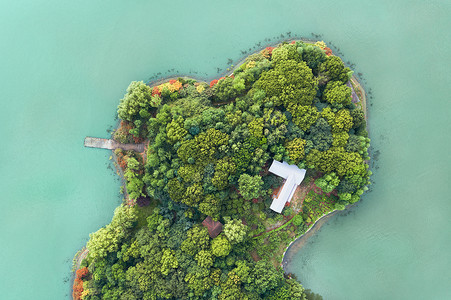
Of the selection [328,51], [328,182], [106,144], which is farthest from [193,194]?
[328,51]

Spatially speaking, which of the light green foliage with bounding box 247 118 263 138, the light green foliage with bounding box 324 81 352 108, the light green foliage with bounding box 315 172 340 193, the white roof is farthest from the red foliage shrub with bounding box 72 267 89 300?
the light green foliage with bounding box 324 81 352 108

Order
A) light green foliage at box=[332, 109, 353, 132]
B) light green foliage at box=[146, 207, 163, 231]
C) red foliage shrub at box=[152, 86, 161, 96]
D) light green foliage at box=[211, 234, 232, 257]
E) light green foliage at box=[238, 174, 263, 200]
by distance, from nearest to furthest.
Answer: light green foliage at box=[238, 174, 263, 200] < light green foliage at box=[211, 234, 232, 257] < light green foliage at box=[332, 109, 353, 132] < light green foliage at box=[146, 207, 163, 231] < red foliage shrub at box=[152, 86, 161, 96]

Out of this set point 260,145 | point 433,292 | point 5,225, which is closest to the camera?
point 260,145

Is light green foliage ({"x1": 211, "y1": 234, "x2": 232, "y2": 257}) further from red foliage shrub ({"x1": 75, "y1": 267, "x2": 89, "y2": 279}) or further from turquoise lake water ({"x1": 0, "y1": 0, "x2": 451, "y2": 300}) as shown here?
red foliage shrub ({"x1": 75, "y1": 267, "x2": 89, "y2": 279})

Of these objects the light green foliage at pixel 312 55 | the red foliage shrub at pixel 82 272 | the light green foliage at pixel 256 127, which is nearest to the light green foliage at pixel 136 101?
the light green foliage at pixel 256 127

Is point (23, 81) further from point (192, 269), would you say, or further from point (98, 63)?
point (192, 269)

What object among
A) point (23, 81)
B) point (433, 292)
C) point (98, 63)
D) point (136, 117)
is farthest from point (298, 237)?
point (23, 81)
